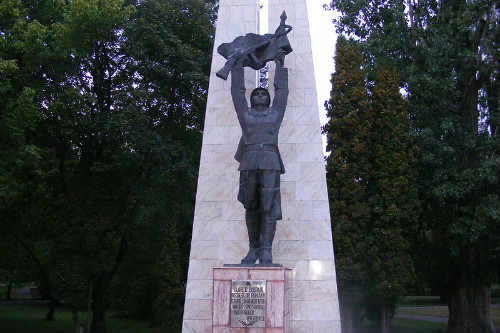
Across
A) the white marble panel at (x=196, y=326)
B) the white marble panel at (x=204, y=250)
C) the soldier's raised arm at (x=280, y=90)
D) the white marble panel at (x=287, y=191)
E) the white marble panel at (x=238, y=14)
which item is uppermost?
the white marble panel at (x=238, y=14)

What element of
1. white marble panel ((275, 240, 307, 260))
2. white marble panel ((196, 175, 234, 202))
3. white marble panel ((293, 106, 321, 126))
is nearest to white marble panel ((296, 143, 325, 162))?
white marble panel ((293, 106, 321, 126))

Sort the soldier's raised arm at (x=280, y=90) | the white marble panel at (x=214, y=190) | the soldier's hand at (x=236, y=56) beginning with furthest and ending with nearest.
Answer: the white marble panel at (x=214, y=190) → the soldier's hand at (x=236, y=56) → the soldier's raised arm at (x=280, y=90)

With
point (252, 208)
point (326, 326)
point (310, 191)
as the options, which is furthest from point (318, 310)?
point (252, 208)

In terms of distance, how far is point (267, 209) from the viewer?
31.3ft

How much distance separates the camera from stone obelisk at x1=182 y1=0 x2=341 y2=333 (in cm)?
1144

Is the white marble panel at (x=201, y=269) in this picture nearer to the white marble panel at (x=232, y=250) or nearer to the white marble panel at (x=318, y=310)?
the white marble panel at (x=232, y=250)

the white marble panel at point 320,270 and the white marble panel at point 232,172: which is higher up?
the white marble panel at point 232,172

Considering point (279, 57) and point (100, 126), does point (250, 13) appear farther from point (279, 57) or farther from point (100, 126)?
point (100, 126)

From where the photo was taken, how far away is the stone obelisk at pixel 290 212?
37.5 ft

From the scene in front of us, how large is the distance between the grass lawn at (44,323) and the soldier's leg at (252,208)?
45.9ft

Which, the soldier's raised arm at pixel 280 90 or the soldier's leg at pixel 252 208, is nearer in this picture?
the soldier's leg at pixel 252 208

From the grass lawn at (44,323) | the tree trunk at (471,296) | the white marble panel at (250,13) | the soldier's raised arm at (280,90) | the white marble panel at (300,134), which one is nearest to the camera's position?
the soldier's raised arm at (280,90)

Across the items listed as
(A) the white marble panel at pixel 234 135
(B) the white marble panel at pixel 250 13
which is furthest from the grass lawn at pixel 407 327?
(B) the white marble panel at pixel 250 13

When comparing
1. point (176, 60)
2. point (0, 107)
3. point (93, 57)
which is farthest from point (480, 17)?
point (0, 107)
